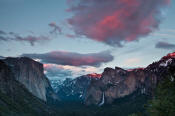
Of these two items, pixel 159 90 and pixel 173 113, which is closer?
pixel 173 113

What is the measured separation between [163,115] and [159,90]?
19.2 feet

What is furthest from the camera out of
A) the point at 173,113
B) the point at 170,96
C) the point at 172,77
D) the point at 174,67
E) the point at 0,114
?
the point at 0,114

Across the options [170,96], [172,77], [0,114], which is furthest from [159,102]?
[0,114]

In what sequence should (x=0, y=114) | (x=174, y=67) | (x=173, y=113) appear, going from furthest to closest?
(x=0, y=114) → (x=174, y=67) → (x=173, y=113)

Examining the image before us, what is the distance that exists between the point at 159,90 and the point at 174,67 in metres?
6.61

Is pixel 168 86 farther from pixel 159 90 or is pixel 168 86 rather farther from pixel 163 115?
pixel 163 115

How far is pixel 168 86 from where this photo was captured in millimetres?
42250

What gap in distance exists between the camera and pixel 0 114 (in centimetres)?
18575

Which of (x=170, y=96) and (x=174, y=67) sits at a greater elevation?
(x=174, y=67)

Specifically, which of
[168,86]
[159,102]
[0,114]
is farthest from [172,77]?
[0,114]

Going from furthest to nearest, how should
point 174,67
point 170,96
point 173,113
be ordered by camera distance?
point 174,67
point 170,96
point 173,113

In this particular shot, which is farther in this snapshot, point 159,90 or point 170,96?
point 159,90

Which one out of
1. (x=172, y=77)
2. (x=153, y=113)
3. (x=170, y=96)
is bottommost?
(x=153, y=113)

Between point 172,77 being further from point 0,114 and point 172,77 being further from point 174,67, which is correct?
point 0,114
